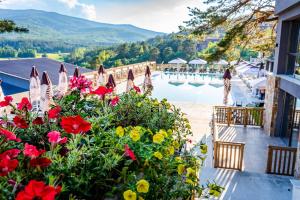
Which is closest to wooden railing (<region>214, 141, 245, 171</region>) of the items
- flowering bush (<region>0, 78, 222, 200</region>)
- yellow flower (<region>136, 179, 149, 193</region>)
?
flowering bush (<region>0, 78, 222, 200</region>)

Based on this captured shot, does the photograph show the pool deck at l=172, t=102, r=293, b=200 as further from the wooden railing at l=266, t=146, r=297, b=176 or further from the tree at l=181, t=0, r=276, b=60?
the tree at l=181, t=0, r=276, b=60

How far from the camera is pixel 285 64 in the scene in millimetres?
9711

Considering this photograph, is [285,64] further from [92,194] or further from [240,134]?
[92,194]

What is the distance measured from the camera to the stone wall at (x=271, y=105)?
391 inches

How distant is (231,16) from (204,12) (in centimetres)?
123

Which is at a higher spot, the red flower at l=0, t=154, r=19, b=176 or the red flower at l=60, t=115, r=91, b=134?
the red flower at l=60, t=115, r=91, b=134

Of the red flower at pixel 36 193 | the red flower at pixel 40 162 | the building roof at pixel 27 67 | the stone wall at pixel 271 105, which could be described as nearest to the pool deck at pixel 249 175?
the stone wall at pixel 271 105

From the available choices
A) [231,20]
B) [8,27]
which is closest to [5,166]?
[8,27]

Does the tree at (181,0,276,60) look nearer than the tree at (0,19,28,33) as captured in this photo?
No

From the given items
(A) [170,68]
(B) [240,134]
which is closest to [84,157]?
(B) [240,134]

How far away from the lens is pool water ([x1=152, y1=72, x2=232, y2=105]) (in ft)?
63.1

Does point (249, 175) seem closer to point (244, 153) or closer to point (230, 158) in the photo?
point (230, 158)

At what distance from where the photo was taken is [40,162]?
2006 millimetres

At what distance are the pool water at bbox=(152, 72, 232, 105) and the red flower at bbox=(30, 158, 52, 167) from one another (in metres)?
15.7
